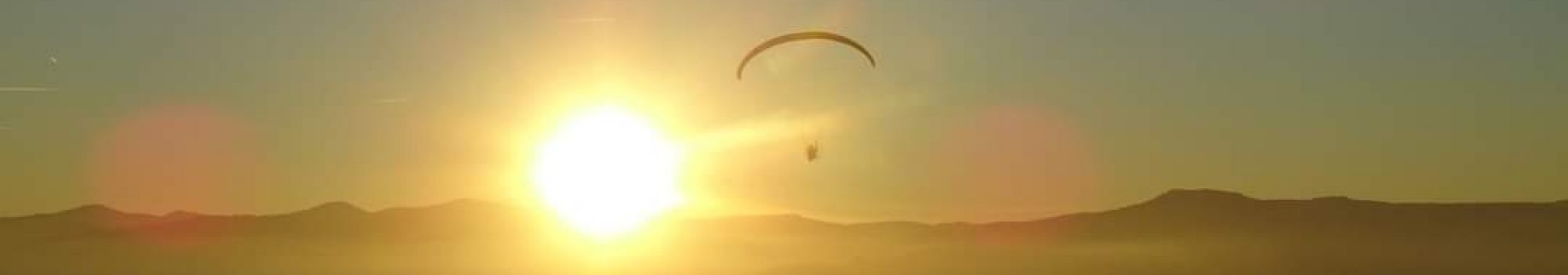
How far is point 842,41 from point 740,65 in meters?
3.97

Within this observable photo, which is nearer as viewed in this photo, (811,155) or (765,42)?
(811,155)

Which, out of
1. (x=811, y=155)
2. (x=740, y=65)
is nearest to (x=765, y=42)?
(x=740, y=65)

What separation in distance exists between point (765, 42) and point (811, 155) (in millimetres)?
7216

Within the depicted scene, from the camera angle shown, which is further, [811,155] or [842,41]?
[842,41]

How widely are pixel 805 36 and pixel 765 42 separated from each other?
2.09m

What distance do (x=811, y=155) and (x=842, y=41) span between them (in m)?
7.00

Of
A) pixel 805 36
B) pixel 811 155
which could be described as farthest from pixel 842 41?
pixel 811 155

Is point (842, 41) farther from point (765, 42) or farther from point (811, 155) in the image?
point (811, 155)

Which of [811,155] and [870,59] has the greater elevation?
[870,59]

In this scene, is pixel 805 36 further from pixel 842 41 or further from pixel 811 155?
pixel 811 155

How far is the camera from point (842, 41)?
67.1 metres

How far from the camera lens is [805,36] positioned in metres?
65.9

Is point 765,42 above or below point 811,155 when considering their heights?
above

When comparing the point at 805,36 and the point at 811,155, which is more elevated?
the point at 805,36
